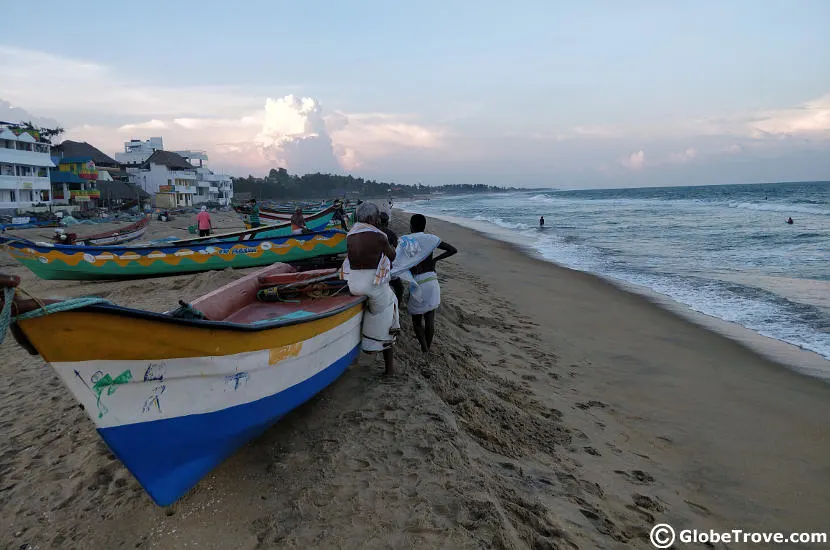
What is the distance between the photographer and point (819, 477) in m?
4.28

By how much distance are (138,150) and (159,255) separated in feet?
219

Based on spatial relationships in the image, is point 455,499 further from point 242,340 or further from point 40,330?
point 40,330

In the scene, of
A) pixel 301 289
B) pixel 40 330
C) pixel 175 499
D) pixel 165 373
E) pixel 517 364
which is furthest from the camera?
pixel 517 364

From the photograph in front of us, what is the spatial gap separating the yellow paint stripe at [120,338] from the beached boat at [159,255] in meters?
8.78

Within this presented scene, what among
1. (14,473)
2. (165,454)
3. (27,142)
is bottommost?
(14,473)

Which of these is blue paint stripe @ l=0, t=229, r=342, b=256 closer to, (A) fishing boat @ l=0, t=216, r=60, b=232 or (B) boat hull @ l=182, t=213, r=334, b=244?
(B) boat hull @ l=182, t=213, r=334, b=244

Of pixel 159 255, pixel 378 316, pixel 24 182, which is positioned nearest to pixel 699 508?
pixel 378 316

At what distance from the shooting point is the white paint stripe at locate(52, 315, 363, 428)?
2.51 m

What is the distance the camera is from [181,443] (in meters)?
2.90

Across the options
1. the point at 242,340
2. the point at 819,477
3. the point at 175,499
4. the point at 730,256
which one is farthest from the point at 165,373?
the point at 730,256

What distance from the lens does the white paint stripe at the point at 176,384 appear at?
2.51m

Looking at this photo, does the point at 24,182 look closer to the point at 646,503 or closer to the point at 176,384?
the point at 176,384

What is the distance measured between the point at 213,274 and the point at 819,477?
942 centimetres

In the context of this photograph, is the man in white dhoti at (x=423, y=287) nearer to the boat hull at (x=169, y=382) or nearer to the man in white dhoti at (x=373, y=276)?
the man in white dhoti at (x=373, y=276)
